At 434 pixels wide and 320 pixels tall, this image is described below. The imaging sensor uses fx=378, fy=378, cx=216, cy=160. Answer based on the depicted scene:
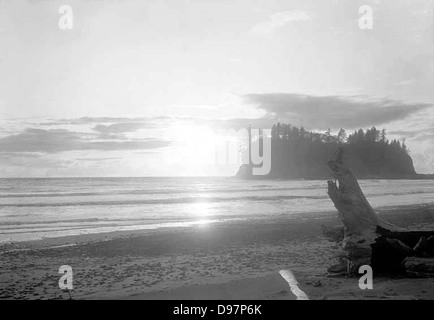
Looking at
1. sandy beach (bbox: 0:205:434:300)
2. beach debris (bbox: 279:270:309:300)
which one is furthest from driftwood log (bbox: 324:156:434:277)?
beach debris (bbox: 279:270:309:300)

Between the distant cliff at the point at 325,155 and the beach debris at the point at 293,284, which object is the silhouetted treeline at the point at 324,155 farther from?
the beach debris at the point at 293,284

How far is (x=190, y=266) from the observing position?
551 inches

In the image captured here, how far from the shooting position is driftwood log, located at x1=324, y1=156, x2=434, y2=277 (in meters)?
9.59

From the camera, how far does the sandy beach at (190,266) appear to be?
31.7 feet

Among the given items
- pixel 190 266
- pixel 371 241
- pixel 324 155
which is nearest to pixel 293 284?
pixel 371 241

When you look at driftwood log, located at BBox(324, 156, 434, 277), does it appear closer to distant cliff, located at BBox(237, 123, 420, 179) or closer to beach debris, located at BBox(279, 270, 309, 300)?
beach debris, located at BBox(279, 270, 309, 300)

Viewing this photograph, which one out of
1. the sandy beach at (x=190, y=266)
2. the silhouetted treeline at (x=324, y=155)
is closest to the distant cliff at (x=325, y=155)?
the silhouetted treeline at (x=324, y=155)

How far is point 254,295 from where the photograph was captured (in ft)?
31.2

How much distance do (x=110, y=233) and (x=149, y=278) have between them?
11.7m

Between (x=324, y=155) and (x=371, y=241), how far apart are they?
144m

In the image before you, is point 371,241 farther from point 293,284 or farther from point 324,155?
point 324,155

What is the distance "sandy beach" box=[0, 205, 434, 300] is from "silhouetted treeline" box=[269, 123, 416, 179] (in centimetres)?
12535
